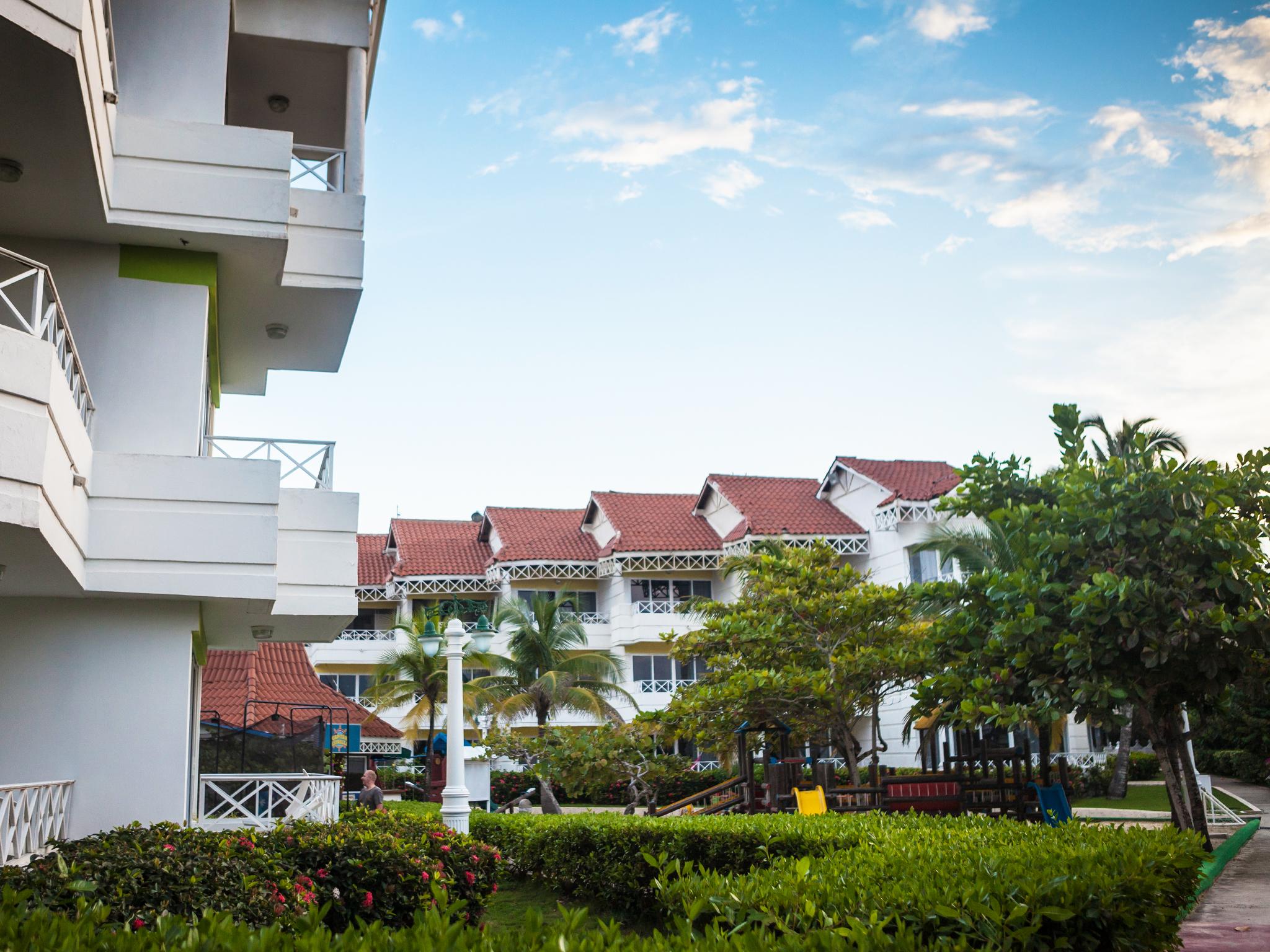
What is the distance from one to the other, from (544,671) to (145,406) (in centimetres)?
2866

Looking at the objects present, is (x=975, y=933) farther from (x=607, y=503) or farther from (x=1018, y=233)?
(x=607, y=503)

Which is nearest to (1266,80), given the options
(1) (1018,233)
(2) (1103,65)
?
(2) (1103,65)

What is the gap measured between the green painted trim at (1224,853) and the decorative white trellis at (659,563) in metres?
20.7

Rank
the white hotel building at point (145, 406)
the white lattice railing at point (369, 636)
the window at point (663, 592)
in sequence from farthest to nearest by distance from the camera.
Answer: the white lattice railing at point (369, 636) < the window at point (663, 592) < the white hotel building at point (145, 406)

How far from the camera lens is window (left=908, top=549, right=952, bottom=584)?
119ft

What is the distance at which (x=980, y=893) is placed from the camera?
5.58 m

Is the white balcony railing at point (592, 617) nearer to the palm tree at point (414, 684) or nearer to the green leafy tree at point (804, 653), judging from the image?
the palm tree at point (414, 684)

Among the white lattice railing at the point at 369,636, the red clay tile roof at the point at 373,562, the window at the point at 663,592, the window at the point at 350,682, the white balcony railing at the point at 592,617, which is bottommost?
the window at the point at 350,682

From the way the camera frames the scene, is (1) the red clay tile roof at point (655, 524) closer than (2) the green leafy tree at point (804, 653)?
No

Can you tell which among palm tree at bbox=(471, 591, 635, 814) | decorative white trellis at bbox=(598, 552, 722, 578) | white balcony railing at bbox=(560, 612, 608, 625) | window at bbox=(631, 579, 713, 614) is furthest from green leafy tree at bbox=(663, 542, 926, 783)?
white balcony railing at bbox=(560, 612, 608, 625)

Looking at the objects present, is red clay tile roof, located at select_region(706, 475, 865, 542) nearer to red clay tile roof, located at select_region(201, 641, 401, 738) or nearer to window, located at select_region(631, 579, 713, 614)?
window, located at select_region(631, 579, 713, 614)

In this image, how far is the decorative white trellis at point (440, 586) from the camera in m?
42.8

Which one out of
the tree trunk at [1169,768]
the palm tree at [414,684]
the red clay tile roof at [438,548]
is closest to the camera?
the tree trunk at [1169,768]

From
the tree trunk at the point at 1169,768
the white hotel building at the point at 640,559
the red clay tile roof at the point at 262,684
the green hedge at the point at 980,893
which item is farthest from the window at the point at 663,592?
the green hedge at the point at 980,893
